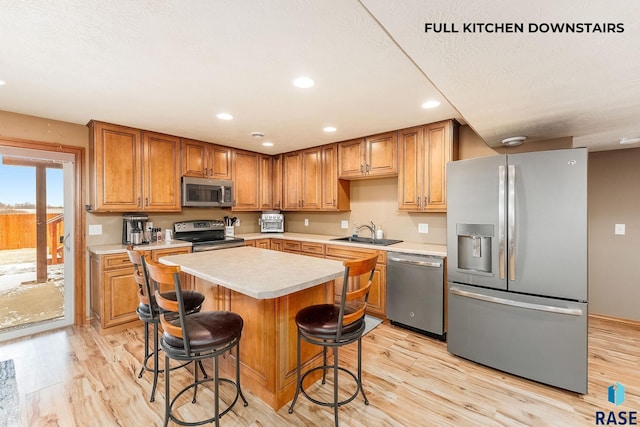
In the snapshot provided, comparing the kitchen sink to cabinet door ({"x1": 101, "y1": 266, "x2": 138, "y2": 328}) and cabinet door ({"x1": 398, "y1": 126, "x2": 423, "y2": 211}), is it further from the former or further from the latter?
cabinet door ({"x1": 101, "y1": 266, "x2": 138, "y2": 328})

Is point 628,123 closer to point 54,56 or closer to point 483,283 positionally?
point 483,283

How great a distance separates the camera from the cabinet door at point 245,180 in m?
4.54

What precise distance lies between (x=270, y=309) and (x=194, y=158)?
9.68ft

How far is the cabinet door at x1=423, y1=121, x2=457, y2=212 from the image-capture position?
3.10m

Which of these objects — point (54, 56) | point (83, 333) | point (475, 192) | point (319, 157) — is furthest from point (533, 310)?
point (83, 333)

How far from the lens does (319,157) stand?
4.36m

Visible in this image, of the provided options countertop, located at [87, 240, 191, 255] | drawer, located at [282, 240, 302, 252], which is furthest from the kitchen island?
drawer, located at [282, 240, 302, 252]

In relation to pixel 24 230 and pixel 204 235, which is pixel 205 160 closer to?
pixel 204 235

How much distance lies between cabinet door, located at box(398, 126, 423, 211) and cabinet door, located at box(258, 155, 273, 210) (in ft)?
7.94

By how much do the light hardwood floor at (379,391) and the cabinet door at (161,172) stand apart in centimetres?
166

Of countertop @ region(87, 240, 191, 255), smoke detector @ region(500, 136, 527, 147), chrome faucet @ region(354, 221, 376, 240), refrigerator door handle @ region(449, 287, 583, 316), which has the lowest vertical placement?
refrigerator door handle @ region(449, 287, 583, 316)

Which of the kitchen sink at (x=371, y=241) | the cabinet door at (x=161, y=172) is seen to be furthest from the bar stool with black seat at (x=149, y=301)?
the kitchen sink at (x=371, y=241)

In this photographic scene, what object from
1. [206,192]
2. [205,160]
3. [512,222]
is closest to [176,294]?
[512,222]

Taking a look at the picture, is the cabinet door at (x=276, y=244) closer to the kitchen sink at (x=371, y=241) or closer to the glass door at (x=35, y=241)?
the kitchen sink at (x=371, y=241)
